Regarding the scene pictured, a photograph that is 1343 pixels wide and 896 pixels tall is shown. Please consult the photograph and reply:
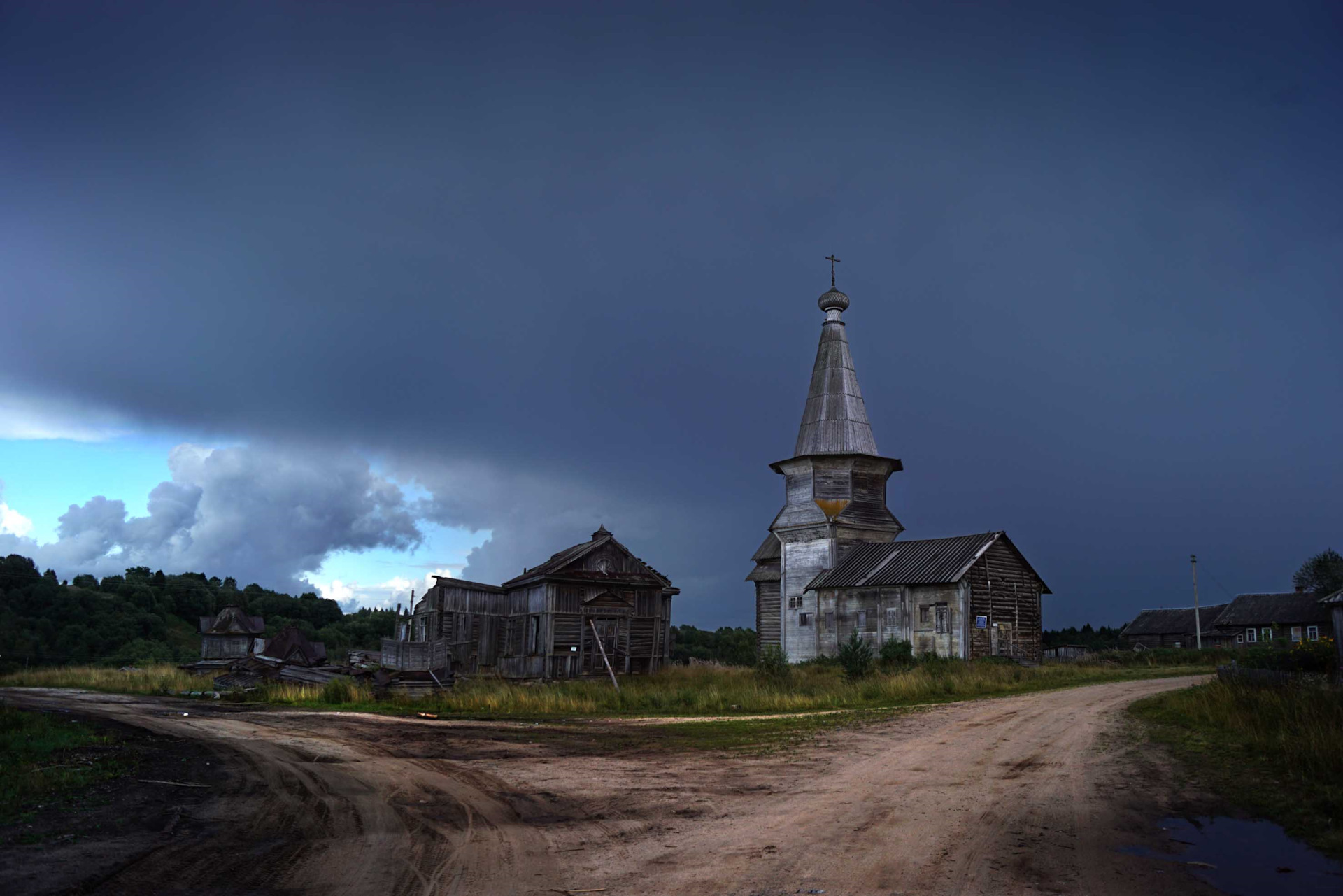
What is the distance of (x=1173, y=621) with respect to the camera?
6762 centimetres

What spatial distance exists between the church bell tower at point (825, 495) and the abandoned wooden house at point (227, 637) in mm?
34648

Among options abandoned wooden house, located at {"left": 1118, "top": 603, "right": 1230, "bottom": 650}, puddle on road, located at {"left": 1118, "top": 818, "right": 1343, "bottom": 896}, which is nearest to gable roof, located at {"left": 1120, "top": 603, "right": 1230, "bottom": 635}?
abandoned wooden house, located at {"left": 1118, "top": 603, "right": 1230, "bottom": 650}

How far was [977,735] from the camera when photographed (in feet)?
46.7

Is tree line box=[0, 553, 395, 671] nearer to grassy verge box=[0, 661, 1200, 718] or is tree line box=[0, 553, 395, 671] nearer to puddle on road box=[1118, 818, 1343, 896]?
grassy verge box=[0, 661, 1200, 718]

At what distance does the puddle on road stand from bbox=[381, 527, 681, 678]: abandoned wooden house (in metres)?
23.0

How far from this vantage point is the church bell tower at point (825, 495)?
137 ft

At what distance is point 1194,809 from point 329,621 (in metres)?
96.0

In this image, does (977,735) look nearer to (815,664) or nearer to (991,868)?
(991,868)

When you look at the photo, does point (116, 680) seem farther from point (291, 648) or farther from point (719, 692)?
point (719, 692)

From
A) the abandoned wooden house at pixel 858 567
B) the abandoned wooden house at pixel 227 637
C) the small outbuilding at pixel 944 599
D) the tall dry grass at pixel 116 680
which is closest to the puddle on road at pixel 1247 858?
the small outbuilding at pixel 944 599

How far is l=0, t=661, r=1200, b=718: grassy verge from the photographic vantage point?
21.2 metres

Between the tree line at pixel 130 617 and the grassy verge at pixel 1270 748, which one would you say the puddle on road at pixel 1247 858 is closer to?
the grassy verge at pixel 1270 748

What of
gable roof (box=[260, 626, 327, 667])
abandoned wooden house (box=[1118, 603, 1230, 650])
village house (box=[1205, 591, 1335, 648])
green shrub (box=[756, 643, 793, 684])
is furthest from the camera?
abandoned wooden house (box=[1118, 603, 1230, 650])

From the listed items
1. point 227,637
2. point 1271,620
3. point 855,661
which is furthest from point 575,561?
point 1271,620
